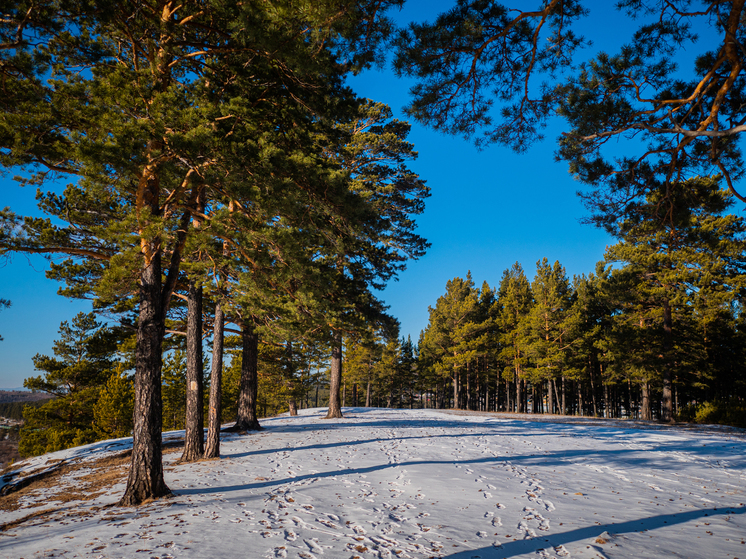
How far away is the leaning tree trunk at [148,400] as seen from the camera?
5.75 meters

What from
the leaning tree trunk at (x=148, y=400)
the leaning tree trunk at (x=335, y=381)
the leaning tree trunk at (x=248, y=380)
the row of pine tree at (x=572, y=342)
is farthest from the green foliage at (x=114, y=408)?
the leaning tree trunk at (x=148, y=400)

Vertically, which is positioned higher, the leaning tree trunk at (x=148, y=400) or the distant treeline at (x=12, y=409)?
the leaning tree trunk at (x=148, y=400)

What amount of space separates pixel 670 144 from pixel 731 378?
3218 cm

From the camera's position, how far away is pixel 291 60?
444 centimetres

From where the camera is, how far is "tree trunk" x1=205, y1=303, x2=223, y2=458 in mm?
8992

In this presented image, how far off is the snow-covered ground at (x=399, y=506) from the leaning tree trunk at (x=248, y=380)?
2.71m

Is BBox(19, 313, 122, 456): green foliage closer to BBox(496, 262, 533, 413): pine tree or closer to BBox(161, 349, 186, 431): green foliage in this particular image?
BBox(161, 349, 186, 431): green foliage

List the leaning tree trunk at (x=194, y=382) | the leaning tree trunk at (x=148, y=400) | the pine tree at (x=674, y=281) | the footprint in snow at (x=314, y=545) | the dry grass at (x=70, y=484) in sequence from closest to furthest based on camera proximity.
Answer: the footprint in snow at (x=314, y=545), the leaning tree trunk at (x=148, y=400), the dry grass at (x=70, y=484), the leaning tree trunk at (x=194, y=382), the pine tree at (x=674, y=281)

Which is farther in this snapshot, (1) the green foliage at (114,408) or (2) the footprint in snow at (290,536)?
(1) the green foliage at (114,408)

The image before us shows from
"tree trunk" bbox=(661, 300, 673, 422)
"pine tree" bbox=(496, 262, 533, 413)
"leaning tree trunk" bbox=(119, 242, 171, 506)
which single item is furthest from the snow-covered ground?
"pine tree" bbox=(496, 262, 533, 413)

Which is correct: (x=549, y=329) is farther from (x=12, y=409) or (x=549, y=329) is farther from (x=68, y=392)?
(x=12, y=409)

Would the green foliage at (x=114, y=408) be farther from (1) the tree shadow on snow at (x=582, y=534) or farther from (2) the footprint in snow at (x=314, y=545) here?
(1) the tree shadow on snow at (x=582, y=534)

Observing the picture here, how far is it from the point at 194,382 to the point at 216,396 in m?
0.89

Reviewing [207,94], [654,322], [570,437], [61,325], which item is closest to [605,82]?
[207,94]
